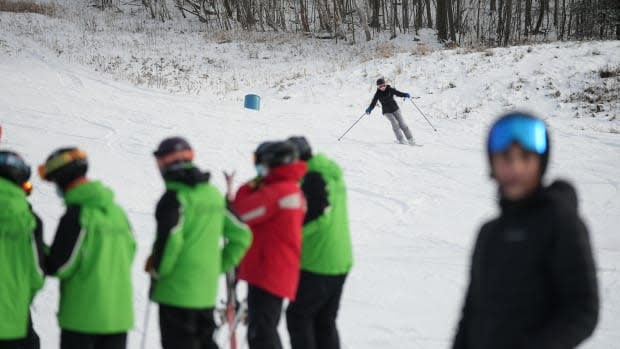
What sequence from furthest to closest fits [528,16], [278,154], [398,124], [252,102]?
[528,16] → [252,102] → [398,124] → [278,154]

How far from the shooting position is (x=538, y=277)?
1.58m

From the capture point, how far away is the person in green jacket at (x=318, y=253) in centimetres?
329

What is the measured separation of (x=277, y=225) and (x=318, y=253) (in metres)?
0.39

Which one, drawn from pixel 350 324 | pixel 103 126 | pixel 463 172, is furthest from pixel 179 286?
pixel 103 126

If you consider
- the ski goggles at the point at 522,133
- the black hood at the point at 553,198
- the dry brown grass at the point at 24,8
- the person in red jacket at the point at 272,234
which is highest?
the dry brown grass at the point at 24,8

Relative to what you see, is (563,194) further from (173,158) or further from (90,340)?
(90,340)

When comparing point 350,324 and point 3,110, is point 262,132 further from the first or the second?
point 350,324

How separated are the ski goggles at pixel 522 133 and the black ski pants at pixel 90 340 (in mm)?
2285

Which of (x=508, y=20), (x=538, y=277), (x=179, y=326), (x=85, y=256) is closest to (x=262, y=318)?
(x=179, y=326)

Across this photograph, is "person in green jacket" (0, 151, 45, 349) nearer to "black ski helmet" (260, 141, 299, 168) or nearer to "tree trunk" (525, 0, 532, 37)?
"black ski helmet" (260, 141, 299, 168)

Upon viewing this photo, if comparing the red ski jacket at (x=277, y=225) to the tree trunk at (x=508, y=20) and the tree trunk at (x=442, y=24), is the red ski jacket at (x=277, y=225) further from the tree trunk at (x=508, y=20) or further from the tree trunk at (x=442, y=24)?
the tree trunk at (x=508, y=20)

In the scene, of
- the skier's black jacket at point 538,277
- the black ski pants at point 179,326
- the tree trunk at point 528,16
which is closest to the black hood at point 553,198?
the skier's black jacket at point 538,277

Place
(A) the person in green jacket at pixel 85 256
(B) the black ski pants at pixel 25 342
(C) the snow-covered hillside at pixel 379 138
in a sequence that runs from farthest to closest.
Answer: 1. (C) the snow-covered hillside at pixel 379 138
2. (B) the black ski pants at pixel 25 342
3. (A) the person in green jacket at pixel 85 256

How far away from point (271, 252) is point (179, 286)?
55cm
